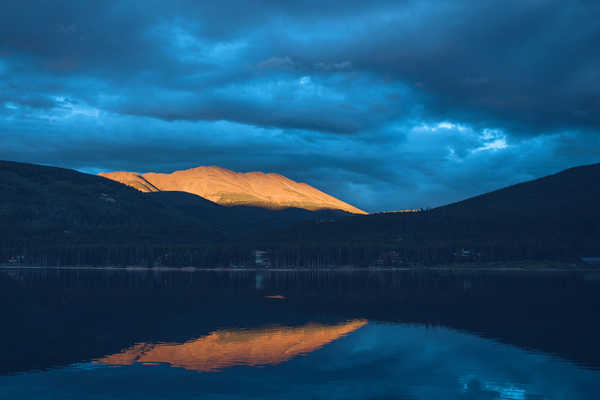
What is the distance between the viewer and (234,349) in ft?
196

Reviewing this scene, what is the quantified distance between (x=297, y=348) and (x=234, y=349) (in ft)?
24.8

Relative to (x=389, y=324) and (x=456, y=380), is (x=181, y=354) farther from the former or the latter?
(x=389, y=324)

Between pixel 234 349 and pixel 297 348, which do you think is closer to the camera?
pixel 234 349

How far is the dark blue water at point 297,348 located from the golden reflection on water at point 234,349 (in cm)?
14

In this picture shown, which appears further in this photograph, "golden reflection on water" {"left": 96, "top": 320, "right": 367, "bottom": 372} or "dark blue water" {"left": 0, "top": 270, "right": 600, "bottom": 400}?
"golden reflection on water" {"left": 96, "top": 320, "right": 367, "bottom": 372}

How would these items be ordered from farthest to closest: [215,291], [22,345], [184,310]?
[215,291], [184,310], [22,345]

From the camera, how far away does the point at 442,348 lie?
62.3 metres

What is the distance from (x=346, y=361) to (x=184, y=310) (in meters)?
47.4

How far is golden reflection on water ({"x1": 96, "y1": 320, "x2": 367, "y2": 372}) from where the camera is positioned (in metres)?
53.1

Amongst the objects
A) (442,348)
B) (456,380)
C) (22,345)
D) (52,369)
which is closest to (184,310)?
(22,345)

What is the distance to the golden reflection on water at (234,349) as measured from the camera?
53.1 meters

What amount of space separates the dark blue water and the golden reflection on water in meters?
0.14

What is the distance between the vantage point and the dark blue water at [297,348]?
1738 inches

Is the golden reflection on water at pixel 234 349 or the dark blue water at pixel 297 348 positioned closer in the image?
the dark blue water at pixel 297 348
